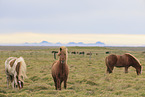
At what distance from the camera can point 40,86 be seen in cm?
991

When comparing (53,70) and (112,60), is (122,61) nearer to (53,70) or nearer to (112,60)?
(112,60)

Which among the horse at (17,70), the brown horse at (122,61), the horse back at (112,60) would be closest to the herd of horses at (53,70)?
the horse at (17,70)

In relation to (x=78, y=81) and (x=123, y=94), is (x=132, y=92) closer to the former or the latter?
(x=123, y=94)

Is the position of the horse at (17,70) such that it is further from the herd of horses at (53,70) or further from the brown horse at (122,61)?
the brown horse at (122,61)

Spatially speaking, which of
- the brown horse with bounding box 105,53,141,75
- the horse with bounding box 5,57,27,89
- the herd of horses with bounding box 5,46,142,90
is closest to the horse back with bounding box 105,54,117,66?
the brown horse with bounding box 105,53,141,75

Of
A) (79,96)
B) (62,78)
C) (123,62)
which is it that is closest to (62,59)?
(62,78)

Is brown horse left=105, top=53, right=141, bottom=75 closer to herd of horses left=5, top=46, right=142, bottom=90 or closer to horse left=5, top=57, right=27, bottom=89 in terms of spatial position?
herd of horses left=5, top=46, right=142, bottom=90

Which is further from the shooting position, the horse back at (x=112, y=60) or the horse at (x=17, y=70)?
the horse back at (x=112, y=60)

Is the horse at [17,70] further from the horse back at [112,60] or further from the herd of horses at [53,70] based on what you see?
the horse back at [112,60]

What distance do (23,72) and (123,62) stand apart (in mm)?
9118

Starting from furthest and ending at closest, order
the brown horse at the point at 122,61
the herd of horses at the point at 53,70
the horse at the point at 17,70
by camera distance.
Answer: the brown horse at the point at 122,61
the horse at the point at 17,70
the herd of horses at the point at 53,70

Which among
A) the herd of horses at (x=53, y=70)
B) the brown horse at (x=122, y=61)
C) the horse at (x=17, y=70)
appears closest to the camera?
the herd of horses at (x=53, y=70)

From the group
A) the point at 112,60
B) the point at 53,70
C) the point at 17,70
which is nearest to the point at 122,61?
the point at 112,60

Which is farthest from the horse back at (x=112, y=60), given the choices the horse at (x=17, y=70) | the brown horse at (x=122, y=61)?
the horse at (x=17, y=70)
